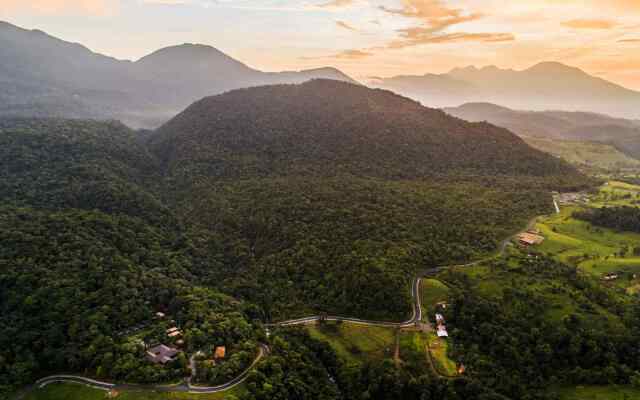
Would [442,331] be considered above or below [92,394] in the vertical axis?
above

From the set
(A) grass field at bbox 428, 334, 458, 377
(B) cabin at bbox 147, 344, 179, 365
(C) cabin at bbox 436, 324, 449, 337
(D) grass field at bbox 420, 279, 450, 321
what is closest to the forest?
(D) grass field at bbox 420, 279, 450, 321

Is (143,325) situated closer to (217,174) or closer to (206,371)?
(206,371)

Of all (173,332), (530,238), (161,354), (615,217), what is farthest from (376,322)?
(615,217)

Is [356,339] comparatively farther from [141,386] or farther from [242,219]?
[242,219]

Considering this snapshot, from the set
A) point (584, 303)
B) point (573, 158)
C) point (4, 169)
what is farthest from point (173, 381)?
point (573, 158)

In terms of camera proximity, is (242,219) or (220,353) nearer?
(220,353)

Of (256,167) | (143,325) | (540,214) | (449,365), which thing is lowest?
(449,365)
